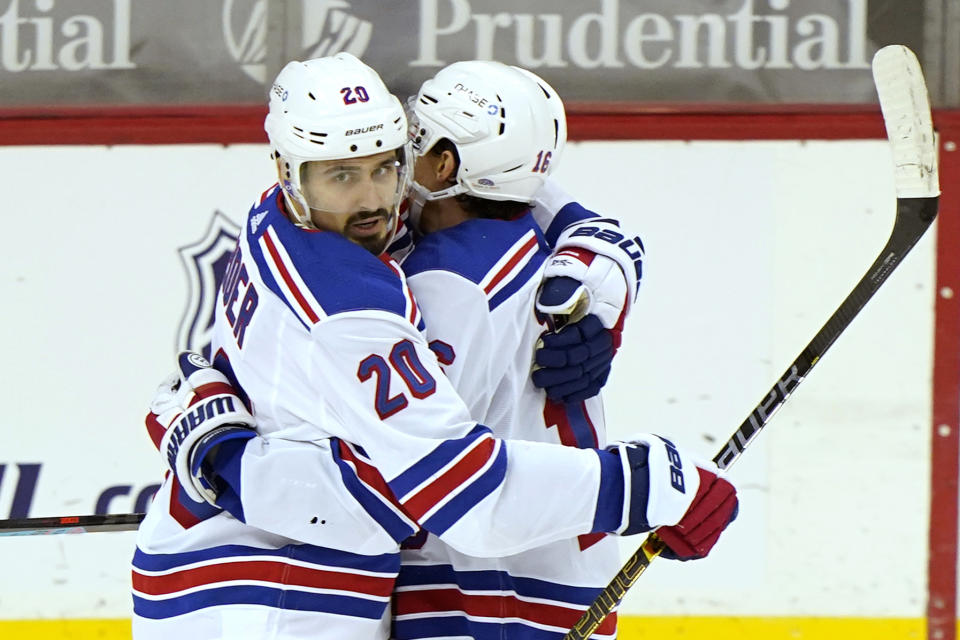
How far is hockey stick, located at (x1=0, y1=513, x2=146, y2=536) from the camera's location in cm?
238

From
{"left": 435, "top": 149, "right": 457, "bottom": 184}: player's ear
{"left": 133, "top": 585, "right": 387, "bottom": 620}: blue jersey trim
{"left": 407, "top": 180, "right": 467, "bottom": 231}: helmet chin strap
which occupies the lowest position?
{"left": 133, "top": 585, "right": 387, "bottom": 620}: blue jersey trim

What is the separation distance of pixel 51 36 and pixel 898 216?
1943 mm

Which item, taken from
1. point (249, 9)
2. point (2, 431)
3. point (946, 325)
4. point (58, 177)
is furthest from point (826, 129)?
point (2, 431)

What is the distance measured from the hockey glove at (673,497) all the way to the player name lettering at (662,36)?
1.43 metres

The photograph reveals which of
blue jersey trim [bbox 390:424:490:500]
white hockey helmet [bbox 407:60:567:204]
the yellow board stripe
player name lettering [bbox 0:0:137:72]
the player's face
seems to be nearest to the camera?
blue jersey trim [bbox 390:424:490:500]

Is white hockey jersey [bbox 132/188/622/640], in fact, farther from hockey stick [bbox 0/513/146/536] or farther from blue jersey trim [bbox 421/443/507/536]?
hockey stick [bbox 0/513/146/536]

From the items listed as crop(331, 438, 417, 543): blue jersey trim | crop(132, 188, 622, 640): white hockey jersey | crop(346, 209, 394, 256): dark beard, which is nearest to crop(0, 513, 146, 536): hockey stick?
crop(132, 188, 622, 640): white hockey jersey

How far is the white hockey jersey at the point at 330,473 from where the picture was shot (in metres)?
1.79

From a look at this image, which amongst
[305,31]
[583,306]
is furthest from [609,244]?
[305,31]

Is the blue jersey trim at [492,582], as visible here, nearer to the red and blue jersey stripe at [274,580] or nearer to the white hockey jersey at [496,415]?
the white hockey jersey at [496,415]

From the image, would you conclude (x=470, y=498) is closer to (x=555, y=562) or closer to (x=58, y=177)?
(x=555, y=562)

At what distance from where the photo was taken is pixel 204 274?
3.13m

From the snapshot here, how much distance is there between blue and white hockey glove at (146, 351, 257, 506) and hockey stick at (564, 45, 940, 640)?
0.56m

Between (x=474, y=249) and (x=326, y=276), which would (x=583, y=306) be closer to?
(x=474, y=249)
